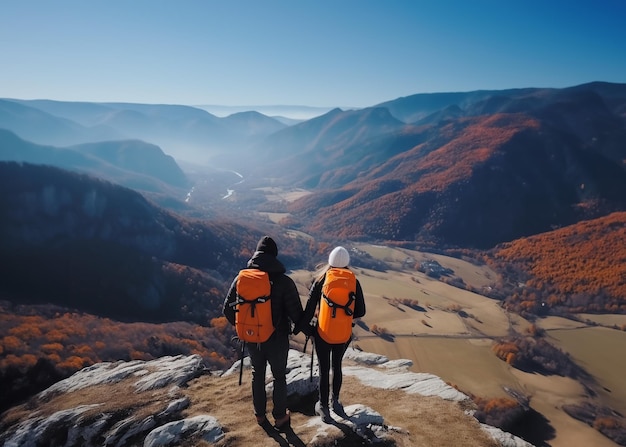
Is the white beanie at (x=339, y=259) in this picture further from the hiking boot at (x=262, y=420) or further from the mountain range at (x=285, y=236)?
the mountain range at (x=285, y=236)

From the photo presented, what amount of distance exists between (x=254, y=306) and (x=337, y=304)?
222 centimetres

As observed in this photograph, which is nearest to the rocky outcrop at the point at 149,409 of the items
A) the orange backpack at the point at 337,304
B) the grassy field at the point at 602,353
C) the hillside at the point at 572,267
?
the orange backpack at the point at 337,304

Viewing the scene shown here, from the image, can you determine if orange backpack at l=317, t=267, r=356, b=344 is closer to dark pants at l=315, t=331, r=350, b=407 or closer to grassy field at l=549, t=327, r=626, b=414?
dark pants at l=315, t=331, r=350, b=407

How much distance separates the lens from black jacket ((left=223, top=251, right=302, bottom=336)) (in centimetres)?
911

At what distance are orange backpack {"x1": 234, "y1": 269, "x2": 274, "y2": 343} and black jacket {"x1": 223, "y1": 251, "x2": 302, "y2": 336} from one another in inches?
7.5

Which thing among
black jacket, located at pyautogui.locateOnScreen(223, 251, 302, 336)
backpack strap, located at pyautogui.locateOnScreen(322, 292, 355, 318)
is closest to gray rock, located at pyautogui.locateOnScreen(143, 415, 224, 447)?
black jacket, located at pyautogui.locateOnScreen(223, 251, 302, 336)

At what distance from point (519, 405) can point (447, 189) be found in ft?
484

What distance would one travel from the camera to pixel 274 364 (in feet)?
31.0

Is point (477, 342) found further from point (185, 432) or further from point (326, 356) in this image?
point (185, 432)

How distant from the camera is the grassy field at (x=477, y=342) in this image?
188 feet

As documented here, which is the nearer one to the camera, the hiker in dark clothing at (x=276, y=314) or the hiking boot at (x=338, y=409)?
the hiker in dark clothing at (x=276, y=314)

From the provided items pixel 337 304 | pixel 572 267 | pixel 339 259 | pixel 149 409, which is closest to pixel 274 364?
pixel 337 304

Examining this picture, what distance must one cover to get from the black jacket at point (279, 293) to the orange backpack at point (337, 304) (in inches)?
30.6

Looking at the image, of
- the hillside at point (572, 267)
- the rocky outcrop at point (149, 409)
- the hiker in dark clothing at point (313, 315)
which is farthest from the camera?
the hillside at point (572, 267)
